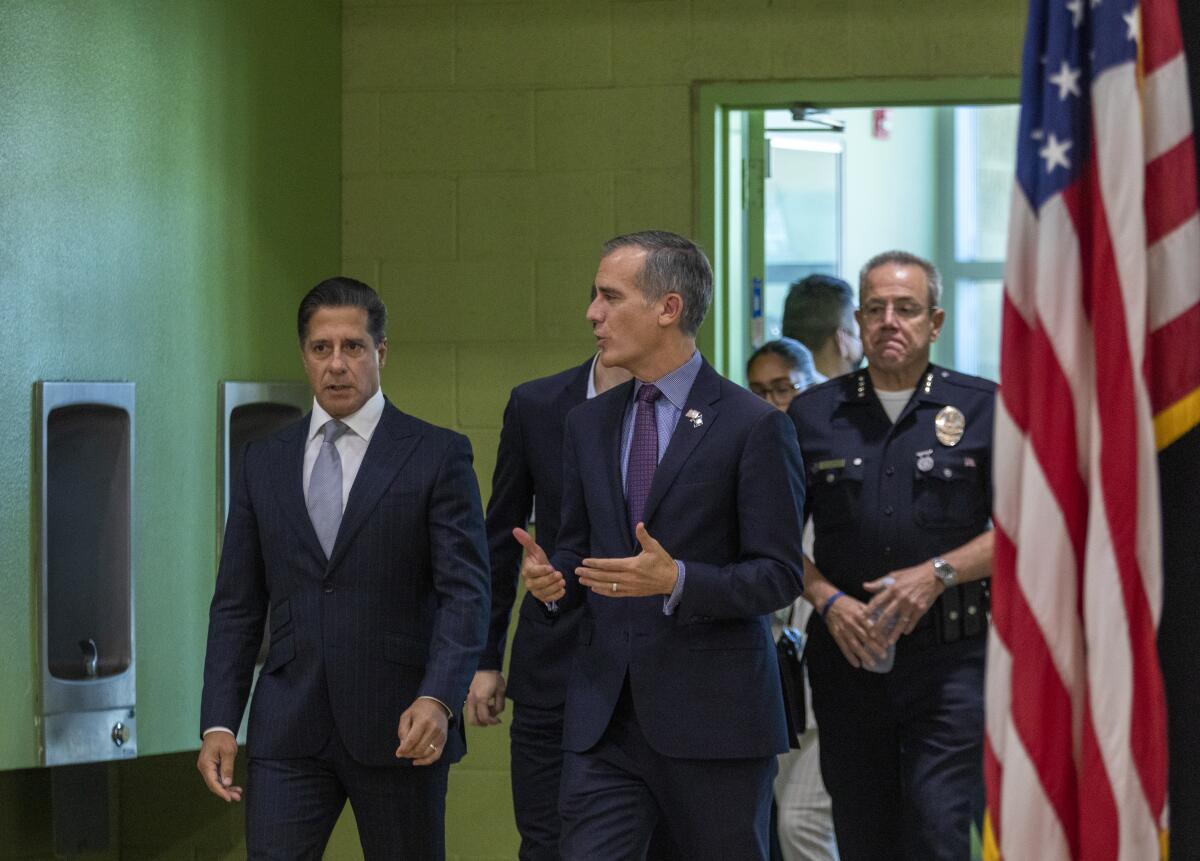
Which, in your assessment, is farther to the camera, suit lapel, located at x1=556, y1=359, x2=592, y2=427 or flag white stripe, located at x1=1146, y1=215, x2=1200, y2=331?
suit lapel, located at x1=556, y1=359, x2=592, y2=427

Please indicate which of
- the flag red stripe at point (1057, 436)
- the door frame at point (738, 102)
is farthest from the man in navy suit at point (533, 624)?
the flag red stripe at point (1057, 436)

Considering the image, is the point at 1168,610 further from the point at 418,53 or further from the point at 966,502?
the point at 418,53

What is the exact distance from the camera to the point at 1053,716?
6.96 feet

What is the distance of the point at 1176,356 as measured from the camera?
2.10 m

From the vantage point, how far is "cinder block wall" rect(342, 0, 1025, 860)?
5523mm

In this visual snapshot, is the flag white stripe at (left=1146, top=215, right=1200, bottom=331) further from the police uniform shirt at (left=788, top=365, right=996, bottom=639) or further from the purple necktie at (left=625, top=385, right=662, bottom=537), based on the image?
the police uniform shirt at (left=788, top=365, right=996, bottom=639)

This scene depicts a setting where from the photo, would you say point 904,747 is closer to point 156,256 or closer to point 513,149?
point 156,256

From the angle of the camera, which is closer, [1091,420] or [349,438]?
[1091,420]

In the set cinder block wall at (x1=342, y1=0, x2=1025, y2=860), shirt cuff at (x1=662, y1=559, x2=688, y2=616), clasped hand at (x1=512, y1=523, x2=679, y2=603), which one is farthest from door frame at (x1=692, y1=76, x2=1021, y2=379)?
clasped hand at (x1=512, y1=523, x2=679, y2=603)

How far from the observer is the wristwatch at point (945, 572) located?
3871mm

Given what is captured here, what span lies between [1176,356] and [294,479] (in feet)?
6.66

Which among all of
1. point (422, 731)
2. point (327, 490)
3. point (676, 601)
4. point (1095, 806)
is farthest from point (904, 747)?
point (1095, 806)

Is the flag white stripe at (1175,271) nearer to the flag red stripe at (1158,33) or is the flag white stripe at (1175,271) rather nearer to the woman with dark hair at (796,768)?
the flag red stripe at (1158,33)

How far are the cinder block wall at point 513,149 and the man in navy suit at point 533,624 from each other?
140 cm
